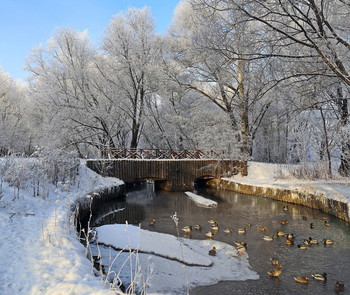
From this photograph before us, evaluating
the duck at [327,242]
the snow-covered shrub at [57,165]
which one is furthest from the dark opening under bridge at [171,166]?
the duck at [327,242]

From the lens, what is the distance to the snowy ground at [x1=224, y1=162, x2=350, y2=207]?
11.8 meters

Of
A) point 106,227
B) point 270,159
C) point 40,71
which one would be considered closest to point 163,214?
point 106,227

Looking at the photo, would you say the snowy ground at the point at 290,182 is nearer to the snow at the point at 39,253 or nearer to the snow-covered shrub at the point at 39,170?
the snow at the point at 39,253

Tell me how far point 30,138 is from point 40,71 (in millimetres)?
11210

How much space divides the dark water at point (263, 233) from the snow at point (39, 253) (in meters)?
2.24

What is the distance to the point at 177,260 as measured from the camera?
6.52 meters

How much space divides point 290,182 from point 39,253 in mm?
13588

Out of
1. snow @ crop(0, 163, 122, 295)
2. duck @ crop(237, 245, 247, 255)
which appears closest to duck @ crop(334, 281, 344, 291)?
duck @ crop(237, 245, 247, 255)

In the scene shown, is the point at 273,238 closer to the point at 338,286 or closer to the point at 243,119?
the point at 338,286

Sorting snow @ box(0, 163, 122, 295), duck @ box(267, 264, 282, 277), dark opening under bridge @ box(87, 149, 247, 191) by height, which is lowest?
duck @ box(267, 264, 282, 277)

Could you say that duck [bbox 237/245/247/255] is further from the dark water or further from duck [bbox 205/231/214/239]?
duck [bbox 205/231/214/239]

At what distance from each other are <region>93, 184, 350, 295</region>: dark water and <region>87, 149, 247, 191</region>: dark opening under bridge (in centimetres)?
295

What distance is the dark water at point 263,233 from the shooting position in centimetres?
559

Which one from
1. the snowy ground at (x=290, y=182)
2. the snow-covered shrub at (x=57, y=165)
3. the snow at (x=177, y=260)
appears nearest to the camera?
the snow at (x=177, y=260)
